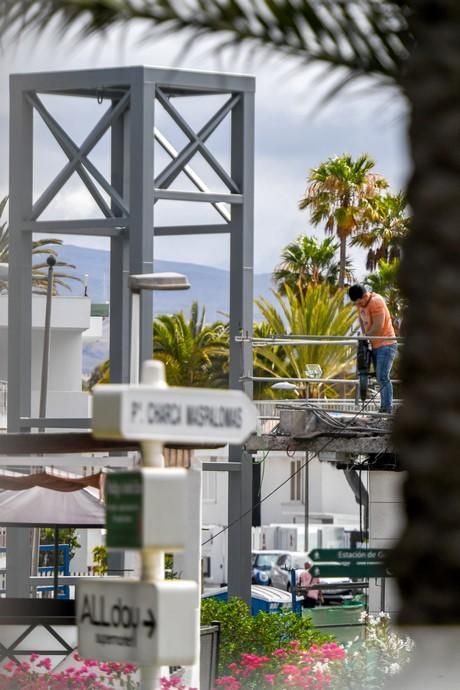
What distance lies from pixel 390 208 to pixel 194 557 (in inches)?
1631

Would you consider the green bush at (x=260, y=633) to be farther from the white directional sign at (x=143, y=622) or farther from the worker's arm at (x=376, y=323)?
the white directional sign at (x=143, y=622)

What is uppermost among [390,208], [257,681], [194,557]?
[390,208]

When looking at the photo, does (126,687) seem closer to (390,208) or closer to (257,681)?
(257,681)

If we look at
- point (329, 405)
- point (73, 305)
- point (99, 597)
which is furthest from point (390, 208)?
point (99, 597)

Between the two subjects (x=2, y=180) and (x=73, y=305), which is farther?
→ (x=73, y=305)

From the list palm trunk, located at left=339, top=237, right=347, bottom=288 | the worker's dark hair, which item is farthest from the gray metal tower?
palm trunk, located at left=339, top=237, right=347, bottom=288

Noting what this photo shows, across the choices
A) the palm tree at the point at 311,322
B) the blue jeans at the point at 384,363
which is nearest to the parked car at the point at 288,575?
the palm tree at the point at 311,322

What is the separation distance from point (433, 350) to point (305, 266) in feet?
193

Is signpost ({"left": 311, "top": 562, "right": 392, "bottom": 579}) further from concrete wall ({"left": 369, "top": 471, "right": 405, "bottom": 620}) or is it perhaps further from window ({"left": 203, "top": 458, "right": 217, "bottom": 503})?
window ({"left": 203, "top": 458, "right": 217, "bottom": 503})

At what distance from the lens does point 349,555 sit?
6766mm

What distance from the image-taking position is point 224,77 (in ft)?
73.0

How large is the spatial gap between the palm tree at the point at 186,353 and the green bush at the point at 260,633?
4561cm

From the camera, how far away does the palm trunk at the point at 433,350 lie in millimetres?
4715

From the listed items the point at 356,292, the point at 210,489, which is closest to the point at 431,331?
the point at 356,292
